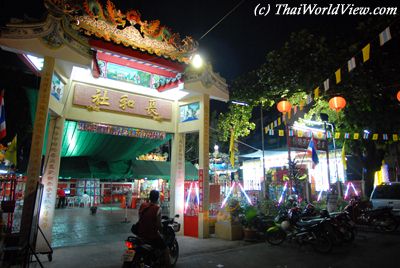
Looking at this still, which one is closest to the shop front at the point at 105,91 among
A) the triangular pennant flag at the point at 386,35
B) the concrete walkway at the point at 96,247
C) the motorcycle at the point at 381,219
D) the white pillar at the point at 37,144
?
the white pillar at the point at 37,144

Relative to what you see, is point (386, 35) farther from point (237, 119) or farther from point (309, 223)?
point (237, 119)

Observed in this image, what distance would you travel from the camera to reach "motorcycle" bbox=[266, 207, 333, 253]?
7.14m

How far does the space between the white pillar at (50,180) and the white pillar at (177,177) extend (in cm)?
385

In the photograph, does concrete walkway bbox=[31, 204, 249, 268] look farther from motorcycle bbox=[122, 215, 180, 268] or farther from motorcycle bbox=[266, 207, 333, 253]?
motorcycle bbox=[122, 215, 180, 268]

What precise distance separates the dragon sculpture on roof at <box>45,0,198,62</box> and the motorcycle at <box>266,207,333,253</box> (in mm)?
6235

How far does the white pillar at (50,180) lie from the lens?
271 inches

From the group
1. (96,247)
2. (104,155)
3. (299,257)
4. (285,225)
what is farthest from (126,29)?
(299,257)

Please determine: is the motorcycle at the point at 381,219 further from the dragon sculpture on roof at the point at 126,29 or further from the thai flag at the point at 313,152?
the dragon sculpture on roof at the point at 126,29

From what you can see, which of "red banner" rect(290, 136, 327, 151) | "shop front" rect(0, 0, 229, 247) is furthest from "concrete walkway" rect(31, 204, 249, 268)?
"red banner" rect(290, 136, 327, 151)

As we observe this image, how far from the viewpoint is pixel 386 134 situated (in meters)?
12.9

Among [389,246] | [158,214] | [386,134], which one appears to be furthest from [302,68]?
[158,214]

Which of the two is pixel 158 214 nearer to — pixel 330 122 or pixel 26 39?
pixel 26 39

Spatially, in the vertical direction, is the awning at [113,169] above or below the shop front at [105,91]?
below

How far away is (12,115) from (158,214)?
15.7 m
